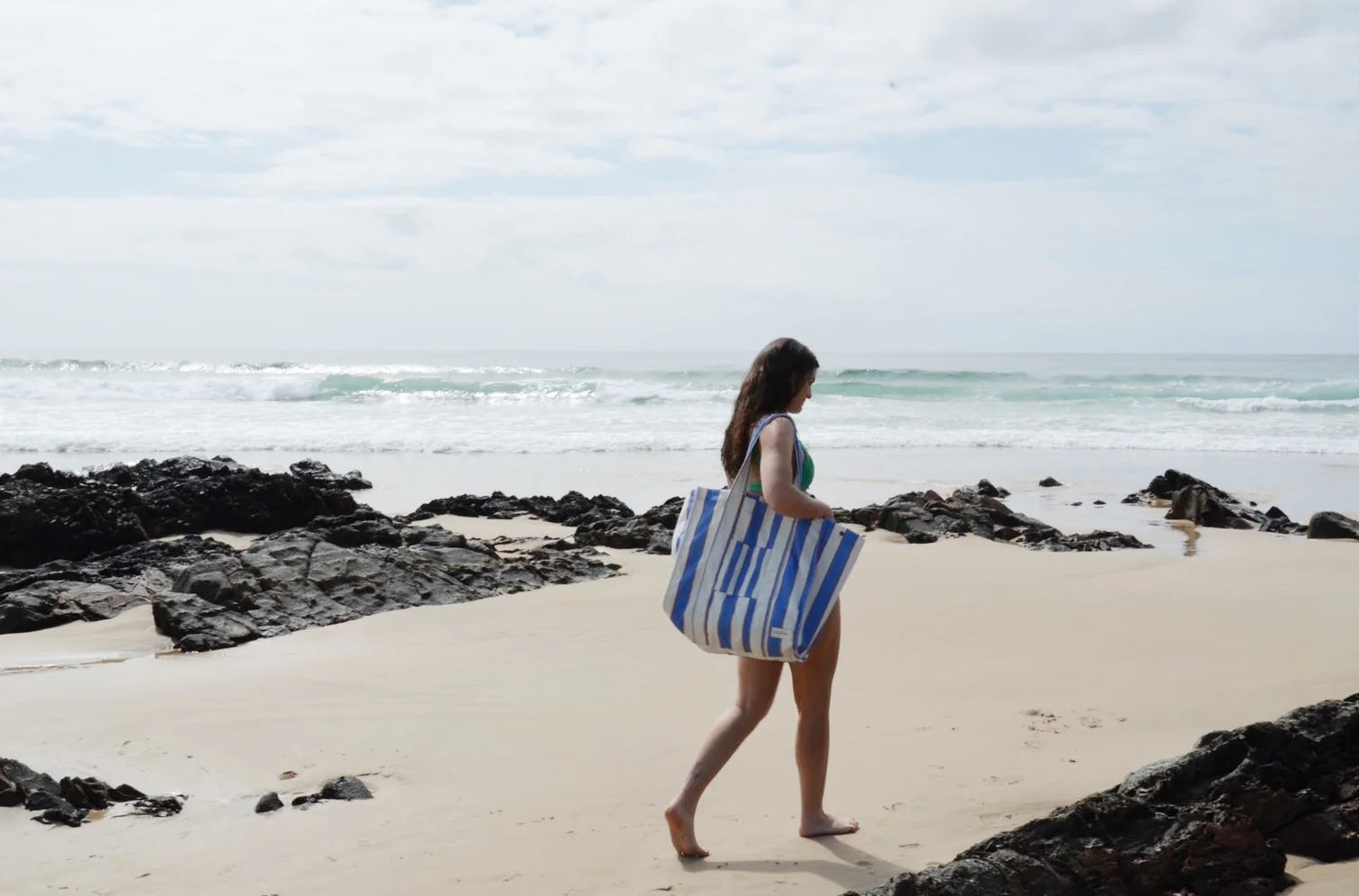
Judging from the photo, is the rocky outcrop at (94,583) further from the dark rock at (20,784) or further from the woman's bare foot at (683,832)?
the woman's bare foot at (683,832)

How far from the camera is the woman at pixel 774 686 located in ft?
12.5

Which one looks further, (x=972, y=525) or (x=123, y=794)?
(x=972, y=525)

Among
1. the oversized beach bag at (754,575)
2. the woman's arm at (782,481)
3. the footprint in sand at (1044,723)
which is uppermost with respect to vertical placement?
the woman's arm at (782,481)

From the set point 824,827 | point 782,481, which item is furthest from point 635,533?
point 782,481

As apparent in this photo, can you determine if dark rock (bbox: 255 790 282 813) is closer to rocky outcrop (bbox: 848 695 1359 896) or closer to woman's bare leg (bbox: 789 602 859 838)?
woman's bare leg (bbox: 789 602 859 838)

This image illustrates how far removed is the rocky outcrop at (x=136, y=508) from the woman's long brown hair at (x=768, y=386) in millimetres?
7380

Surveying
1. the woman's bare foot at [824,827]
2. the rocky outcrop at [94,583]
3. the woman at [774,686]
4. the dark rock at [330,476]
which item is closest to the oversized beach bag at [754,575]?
the woman at [774,686]

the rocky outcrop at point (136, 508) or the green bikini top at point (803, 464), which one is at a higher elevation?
the green bikini top at point (803, 464)

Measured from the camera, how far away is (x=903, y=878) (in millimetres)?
2852

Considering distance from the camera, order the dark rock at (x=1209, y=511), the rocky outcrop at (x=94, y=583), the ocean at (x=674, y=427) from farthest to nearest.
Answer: the ocean at (x=674, y=427)
the dark rock at (x=1209, y=511)
the rocky outcrop at (x=94, y=583)

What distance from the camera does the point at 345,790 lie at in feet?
14.6

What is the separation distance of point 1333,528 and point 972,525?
3064 millimetres

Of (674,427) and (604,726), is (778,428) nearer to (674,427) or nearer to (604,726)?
(604,726)

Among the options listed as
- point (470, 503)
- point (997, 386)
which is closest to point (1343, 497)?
point (470, 503)
